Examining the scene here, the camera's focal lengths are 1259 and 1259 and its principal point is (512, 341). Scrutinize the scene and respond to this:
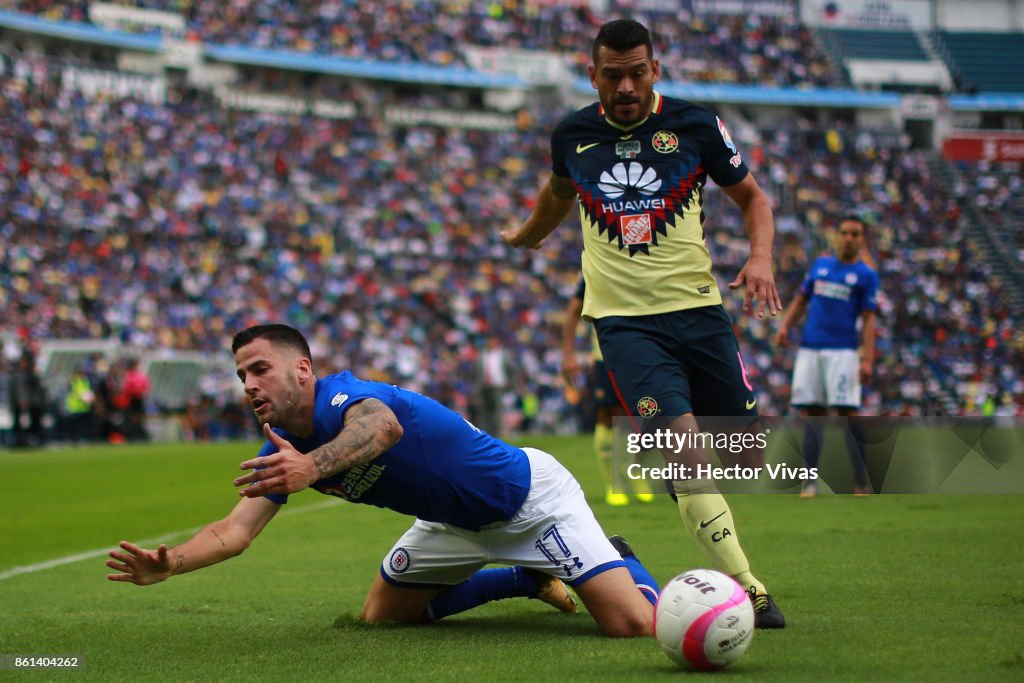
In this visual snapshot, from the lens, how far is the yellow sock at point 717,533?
5.17 metres

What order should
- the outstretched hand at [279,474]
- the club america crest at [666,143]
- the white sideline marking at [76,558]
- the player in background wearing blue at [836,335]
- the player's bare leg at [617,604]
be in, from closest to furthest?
the outstretched hand at [279,474] → the player's bare leg at [617,604] → the club america crest at [666,143] → the white sideline marking at [76,558] → the player in background wearing blue at [836,335]

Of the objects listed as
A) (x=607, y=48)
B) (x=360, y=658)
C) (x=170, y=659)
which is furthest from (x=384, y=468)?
(x=607, y=48)

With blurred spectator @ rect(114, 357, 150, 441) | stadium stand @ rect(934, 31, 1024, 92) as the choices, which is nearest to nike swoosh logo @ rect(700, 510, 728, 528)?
blurred spectator @ rect(114, 357, 150, 441)

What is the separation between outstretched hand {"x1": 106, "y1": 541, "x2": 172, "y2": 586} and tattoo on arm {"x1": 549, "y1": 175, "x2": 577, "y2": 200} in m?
2.49

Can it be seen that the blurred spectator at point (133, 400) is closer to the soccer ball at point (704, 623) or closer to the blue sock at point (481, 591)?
the blue sock at point (481, 591)

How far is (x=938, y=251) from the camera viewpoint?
43.4m

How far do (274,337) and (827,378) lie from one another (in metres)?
8.00

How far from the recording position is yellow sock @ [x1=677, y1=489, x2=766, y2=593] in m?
5.17

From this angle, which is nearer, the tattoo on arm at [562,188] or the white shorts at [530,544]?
the white shorts at [530,544]

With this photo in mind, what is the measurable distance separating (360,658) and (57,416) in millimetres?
23138

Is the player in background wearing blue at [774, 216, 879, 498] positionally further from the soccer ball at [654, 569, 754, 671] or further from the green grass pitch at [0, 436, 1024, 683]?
the soccer ball at [654, 569, 754, 671]

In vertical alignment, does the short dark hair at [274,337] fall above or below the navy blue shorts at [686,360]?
above

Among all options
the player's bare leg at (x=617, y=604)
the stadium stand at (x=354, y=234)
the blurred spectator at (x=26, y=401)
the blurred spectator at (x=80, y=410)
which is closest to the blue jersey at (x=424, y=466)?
the player's bare leg at (x=617, y=604)

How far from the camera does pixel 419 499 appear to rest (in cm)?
513
